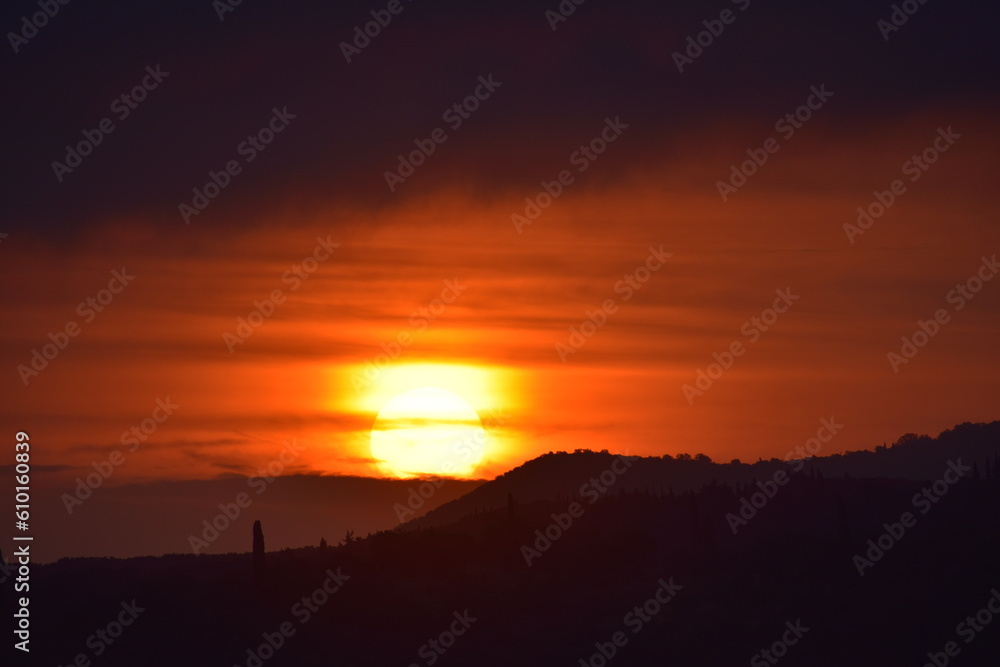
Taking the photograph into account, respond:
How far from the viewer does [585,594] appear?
61.0 meters

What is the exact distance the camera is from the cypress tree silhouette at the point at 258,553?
199 ft

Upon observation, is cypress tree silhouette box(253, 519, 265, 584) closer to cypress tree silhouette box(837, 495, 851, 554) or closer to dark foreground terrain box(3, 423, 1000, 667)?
dark foreground terrain box(3, 423, 1000, 667)

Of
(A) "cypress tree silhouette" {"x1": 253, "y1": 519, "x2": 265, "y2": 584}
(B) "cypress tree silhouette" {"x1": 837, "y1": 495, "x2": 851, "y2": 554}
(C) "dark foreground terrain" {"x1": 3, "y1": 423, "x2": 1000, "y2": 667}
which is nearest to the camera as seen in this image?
(C) "dark foreground terrain" {"x1": 3, "y1": 423, "x2": 1000, "y2": 667}

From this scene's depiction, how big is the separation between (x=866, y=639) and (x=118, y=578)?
37.7m

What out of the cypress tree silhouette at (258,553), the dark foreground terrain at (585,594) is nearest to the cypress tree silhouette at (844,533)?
the dark foreground terrain at (585,594)

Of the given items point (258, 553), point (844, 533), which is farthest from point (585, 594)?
point (258, 553)

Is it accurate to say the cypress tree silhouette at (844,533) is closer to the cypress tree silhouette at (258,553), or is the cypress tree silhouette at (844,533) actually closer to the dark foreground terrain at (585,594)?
the dark foreground terrain at (585,594)

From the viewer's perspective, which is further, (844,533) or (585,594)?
(844,533)

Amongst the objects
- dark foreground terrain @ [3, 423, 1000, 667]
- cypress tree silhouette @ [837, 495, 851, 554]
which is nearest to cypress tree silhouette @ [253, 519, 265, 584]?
dark foreground terrain @ [3, 423, 1000, 667]

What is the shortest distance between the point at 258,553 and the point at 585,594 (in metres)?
16.9

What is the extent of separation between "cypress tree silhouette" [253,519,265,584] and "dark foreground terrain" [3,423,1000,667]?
6.6 inches

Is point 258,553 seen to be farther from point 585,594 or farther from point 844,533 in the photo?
point 844,533

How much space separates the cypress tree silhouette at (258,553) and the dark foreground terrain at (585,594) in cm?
17

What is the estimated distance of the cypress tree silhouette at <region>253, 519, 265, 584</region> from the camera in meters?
60.8
